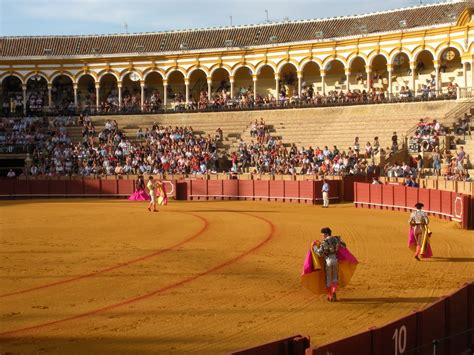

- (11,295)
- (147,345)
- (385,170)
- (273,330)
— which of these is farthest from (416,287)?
(385,170)

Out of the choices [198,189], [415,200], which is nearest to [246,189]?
[198,189]

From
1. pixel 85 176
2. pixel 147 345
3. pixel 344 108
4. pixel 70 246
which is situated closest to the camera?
pixel 147 345

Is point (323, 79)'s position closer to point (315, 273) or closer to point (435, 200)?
point (435, 200)

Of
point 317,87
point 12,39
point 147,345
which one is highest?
point 12,39

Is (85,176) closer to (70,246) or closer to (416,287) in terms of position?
(70,246)

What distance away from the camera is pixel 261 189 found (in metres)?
34.6

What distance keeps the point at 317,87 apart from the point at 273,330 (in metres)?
39.6

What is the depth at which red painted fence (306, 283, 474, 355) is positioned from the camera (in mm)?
7230

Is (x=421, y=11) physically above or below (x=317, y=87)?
above

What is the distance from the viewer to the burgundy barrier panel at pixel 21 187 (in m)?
37.8

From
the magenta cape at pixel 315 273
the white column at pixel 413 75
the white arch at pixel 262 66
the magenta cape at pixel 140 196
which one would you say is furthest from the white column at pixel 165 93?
the magenta cape at pixel 315 273

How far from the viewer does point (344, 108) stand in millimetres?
41781

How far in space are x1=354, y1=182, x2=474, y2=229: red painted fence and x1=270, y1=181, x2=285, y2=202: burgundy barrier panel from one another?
4.29 metres

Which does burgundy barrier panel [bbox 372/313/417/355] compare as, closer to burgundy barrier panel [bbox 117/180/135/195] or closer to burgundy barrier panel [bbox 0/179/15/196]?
burgundy barrier panel [bbox 117/180/135/195]
